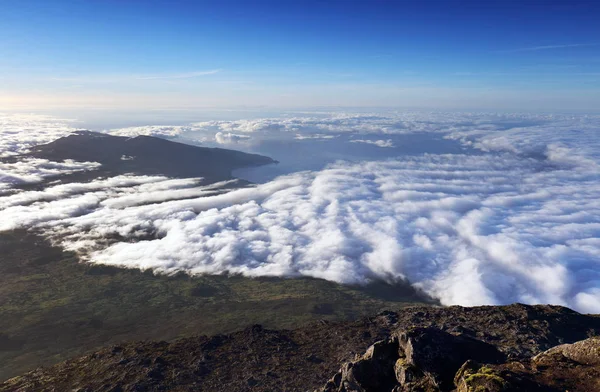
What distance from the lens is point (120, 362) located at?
64125mm

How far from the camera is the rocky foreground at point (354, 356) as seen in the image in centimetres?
2773

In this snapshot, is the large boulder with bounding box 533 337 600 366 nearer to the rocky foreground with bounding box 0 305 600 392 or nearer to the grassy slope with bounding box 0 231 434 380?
the rocky foreground with bounding box 0 305 600 392

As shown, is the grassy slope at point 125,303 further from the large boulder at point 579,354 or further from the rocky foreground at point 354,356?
the large boulder at point 579,354

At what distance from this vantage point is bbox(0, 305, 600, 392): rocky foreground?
1092 inches

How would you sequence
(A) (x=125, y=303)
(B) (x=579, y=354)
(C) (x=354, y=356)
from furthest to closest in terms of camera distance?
1. (A) (x=125, y=303)
2. (C) (x=354, y=356)
3. (B) (x=579, y=354)

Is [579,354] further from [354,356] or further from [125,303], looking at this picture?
[125,303]

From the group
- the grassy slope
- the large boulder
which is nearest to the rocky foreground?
the large boulder

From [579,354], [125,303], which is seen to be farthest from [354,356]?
[125,303]

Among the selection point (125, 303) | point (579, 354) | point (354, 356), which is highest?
point (579, 354)

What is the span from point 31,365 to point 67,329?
2869cm

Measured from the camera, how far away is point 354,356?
58.3m

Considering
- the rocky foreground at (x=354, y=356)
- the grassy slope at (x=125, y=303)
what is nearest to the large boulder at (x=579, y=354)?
the rocky foreground at (x=354, y=356)

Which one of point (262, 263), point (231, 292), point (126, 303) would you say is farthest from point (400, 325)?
point (262, 263)

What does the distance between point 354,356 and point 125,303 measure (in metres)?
115
